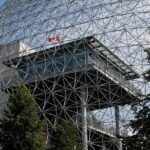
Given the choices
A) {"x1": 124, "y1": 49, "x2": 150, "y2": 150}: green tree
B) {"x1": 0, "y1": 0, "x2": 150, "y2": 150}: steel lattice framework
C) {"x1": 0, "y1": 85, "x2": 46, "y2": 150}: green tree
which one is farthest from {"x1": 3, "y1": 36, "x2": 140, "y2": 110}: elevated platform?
{"x1": 124, "y1": 49, "x2": 150, "y2": 150}: green tree

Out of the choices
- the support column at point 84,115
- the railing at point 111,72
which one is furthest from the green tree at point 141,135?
the railing at point 111,72

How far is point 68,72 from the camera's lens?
1549 inches

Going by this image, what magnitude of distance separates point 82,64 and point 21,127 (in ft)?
53.7

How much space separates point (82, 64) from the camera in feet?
128

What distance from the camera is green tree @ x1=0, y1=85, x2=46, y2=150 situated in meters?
23.0

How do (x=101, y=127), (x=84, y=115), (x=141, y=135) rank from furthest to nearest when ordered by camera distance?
(x=101, y=127) → (x=84, y=115) → (x=141, y=135)

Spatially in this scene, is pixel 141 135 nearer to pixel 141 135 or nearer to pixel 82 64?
pixel 141 135

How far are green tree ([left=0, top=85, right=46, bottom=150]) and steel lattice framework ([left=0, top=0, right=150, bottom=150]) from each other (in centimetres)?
1440

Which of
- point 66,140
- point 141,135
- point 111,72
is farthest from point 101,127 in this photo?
point 141,135

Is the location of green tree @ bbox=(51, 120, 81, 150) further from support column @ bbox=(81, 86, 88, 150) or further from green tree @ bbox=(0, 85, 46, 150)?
support column @ bbox=(81, 86, 88, 150)

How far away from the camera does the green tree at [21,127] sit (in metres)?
23.0

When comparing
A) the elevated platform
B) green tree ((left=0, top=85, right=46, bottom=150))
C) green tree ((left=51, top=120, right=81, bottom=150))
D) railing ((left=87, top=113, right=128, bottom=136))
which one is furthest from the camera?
railing ((left=87, top=113, right=128, bottom=136))

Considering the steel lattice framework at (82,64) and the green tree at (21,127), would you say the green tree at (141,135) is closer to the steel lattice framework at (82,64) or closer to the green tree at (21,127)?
the green tree at (21,127)

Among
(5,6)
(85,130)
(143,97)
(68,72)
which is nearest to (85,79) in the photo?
(68,72)
